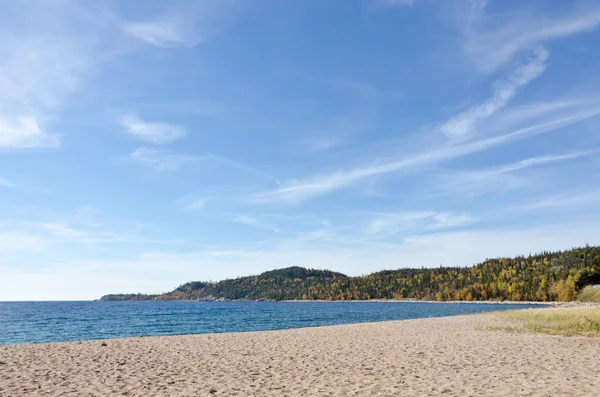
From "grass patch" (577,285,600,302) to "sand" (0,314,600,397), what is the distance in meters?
143

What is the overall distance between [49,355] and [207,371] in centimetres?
1182

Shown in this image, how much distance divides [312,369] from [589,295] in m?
170

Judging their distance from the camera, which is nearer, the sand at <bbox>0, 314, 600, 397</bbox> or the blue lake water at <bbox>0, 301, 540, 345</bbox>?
the sand at <bbox>0, 314, 600, 397</bbox>

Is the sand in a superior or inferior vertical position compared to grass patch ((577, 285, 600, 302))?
superior

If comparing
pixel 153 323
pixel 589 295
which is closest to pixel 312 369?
pixel 153 323

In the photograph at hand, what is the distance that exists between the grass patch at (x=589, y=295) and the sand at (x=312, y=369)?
470 ft

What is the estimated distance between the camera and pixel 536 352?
2327 cm

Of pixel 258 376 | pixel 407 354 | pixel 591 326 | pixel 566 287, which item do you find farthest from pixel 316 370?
pixel 566 287

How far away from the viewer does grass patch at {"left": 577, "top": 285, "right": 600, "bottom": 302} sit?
143 m

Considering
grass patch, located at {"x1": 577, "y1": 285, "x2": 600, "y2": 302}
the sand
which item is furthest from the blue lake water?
grass patch, located at {"x1": 577, "y1": 285, "x2": 600, "y2": 302}

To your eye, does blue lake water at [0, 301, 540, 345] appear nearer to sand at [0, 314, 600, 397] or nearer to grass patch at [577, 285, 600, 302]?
sand at [0, 314, 600, 397]

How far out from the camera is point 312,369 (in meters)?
19.3

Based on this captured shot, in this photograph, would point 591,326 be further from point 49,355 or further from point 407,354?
point 49,355

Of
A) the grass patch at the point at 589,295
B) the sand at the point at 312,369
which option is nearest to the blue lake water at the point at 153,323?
the sand at the point at 312,369
